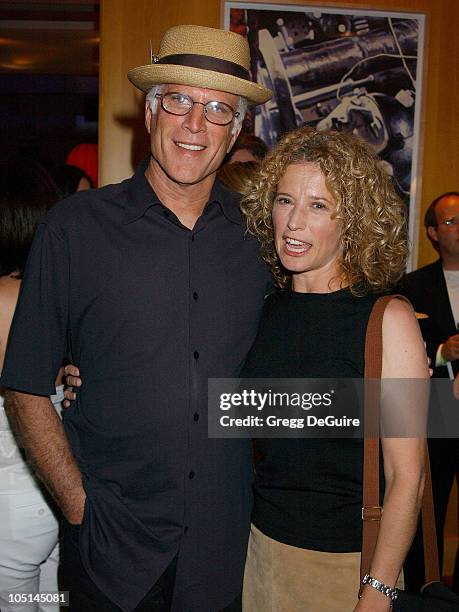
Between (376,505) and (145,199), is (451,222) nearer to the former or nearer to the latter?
(145,199)

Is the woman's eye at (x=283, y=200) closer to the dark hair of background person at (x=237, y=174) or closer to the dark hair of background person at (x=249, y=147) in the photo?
the dark hair of background person at (x=237, y=174)

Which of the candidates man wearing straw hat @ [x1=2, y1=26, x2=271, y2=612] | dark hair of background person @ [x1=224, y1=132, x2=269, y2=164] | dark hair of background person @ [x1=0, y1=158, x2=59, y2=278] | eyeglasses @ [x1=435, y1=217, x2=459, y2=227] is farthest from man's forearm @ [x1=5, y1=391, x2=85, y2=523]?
eyeglasses @ [x1=435, y1=217, x2=459, y2=227]

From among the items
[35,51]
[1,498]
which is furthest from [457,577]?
[35,51]

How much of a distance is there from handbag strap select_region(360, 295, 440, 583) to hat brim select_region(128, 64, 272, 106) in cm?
69

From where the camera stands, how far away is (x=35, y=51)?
7805mm

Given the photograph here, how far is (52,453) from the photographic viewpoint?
6.16ft

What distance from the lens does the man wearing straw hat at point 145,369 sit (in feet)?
6.11

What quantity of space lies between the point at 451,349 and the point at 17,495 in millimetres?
1859

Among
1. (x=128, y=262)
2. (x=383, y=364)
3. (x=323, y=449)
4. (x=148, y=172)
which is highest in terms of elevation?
(x=148, y=172)

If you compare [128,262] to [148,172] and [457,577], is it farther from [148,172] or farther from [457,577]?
[457,577]

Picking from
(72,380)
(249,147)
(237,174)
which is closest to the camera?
(72,380)

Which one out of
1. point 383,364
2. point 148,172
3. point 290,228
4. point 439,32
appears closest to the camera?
point 383,364

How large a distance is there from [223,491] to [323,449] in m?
0.34

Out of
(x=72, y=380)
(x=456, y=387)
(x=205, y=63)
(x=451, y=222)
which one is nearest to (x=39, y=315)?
(x=72, y=380)
